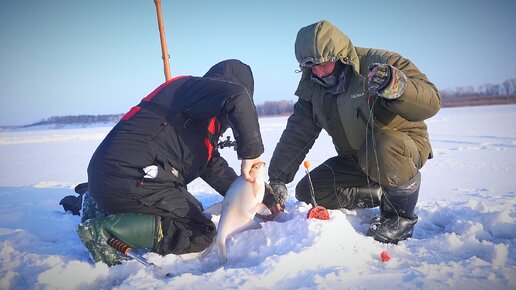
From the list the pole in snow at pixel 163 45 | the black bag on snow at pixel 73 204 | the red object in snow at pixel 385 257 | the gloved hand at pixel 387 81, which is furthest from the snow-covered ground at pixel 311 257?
the pole in snow at pixel 163 45

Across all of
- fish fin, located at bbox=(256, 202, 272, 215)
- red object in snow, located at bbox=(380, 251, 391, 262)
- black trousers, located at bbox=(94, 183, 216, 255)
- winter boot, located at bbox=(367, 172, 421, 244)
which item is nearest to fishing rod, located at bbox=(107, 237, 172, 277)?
black trousers, located at bbox=(94, 183, 216, 255)

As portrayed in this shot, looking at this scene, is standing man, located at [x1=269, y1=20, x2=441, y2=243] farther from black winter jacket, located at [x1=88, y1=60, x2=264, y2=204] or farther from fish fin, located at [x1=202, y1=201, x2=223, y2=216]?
black winter jacket, located at [x1=88, y1=60, x2=264, y2=204]

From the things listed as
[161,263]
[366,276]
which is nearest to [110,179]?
[161,263]

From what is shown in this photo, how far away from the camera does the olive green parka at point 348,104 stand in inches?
87.7

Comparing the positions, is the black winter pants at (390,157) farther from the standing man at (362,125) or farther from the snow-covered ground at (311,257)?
the snow-covered ground at (311,257)

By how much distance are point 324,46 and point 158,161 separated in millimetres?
1575

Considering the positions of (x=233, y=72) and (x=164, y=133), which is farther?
(x=233, y=72)

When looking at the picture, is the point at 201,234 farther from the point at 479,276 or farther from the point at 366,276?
the point at 479,276

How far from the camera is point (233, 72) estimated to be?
260 cm

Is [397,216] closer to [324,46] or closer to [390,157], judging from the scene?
[390,157]

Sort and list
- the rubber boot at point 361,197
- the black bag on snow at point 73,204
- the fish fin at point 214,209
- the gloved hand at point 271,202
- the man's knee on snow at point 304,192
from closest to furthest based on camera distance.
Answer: the fish fin at point 214,209 < the gloved hand at point 271,202 < the rubber boot at point 361,197 < the man's knee on snow at point 304,192 < the black bag on snow at point 73,204

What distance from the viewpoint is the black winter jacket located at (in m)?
2.23

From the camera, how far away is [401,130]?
→ 2582mm

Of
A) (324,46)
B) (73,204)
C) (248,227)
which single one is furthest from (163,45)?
(248,227)
